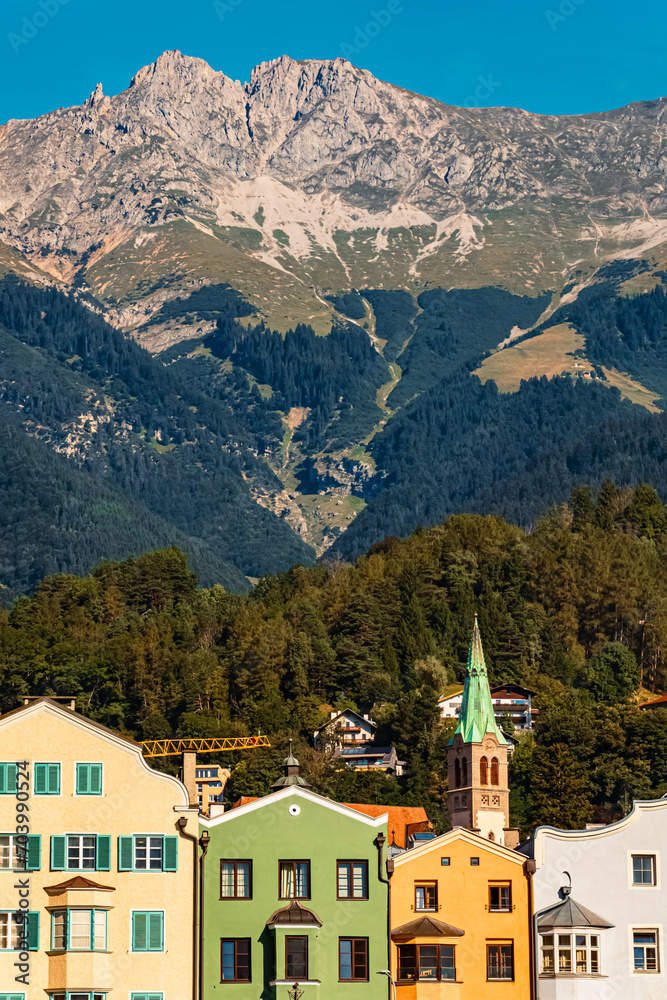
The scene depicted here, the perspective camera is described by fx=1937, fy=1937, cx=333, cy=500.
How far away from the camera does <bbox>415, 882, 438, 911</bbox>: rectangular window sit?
3263 inches

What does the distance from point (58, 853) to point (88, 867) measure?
54.8 inches

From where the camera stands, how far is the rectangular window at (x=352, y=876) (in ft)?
269

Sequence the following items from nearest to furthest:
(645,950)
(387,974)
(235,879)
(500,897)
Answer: (387,974) < (235,879) < (645,950) < (500,897)

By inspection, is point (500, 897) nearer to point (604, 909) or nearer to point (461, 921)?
point (461, 921)

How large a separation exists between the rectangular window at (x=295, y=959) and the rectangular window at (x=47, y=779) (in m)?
11.7

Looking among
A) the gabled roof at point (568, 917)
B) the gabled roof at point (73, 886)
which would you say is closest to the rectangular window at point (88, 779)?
the gabled roof at point (73, 886)

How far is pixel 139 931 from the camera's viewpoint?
264ft

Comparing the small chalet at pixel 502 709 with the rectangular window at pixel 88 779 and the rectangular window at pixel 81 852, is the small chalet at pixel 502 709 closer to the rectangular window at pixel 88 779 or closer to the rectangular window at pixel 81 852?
the rectangular window at pixel 88 779

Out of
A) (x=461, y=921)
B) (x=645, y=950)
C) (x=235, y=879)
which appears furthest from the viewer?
(x=461, y=921)

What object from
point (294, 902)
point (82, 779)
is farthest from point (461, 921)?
point (82, 779)

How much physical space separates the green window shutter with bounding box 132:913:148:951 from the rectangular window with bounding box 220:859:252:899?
3.39m

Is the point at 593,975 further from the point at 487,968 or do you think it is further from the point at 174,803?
the point at 174,803

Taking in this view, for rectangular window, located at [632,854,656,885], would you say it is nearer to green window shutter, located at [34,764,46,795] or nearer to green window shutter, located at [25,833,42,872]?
green window shutter, located at [25,833,42,872]

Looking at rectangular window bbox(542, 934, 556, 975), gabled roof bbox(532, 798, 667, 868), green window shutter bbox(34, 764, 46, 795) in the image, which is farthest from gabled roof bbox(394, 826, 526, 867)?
green window shutter bbox(34, 764, 46, 795)
